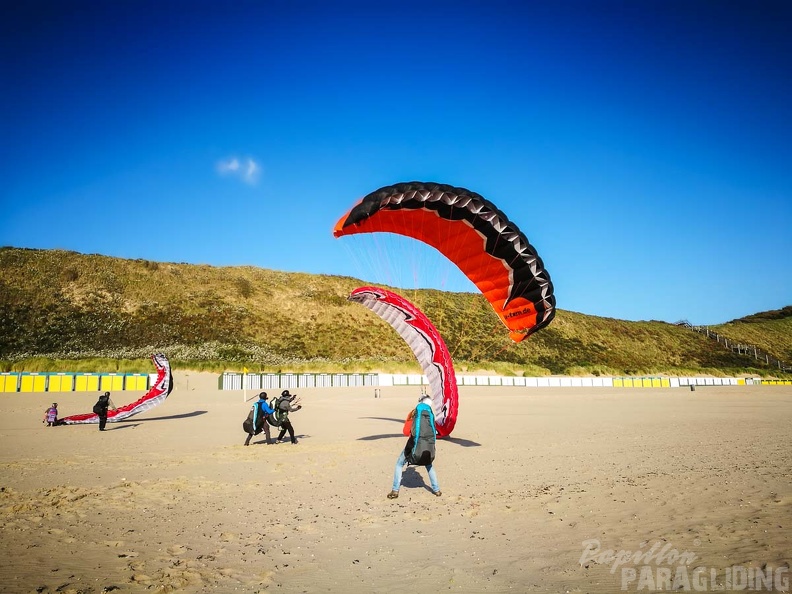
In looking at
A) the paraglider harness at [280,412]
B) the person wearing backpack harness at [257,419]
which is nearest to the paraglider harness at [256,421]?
the person wearing backpack harness at [257,419]

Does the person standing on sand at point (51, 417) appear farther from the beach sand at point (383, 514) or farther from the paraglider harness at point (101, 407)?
the beach sand at point (383, 514)

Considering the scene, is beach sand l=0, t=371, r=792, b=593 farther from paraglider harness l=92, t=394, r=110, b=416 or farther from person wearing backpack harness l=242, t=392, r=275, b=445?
paraglider harness l=92, t=394, r=110, b=416

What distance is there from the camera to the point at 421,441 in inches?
324

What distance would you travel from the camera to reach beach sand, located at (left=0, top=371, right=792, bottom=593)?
489 cm

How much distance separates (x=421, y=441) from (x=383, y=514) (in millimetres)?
1407

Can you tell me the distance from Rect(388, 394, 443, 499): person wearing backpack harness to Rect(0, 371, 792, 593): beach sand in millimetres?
269

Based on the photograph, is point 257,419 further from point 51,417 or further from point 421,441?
point 51,417

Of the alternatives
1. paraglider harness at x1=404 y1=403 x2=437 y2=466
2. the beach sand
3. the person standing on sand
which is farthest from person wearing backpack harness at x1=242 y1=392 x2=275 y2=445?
the person standing on sand

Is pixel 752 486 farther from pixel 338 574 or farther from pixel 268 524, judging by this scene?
pixel 268 524

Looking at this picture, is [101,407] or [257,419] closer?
[257,419]

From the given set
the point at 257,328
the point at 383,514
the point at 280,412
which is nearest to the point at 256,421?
the point at 280,412

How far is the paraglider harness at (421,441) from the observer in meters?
8.13

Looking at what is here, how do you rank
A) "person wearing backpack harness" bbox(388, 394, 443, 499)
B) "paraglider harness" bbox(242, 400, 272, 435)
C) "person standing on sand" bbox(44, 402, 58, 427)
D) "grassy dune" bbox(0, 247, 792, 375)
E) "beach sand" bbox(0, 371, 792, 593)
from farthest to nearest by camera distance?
"grassy dune" bbox(0, 247, 792, 375) < "person standing on sand" bbox(44, 402, 58, 427) < "paraglider harness" bbox(242, 400, 272, 435) < "person wearing backpack harness" bbox(388, 394, 443, 499) < "beach sand" bbox(0, 371, 792, 593)

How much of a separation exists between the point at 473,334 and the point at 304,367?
29.5m
